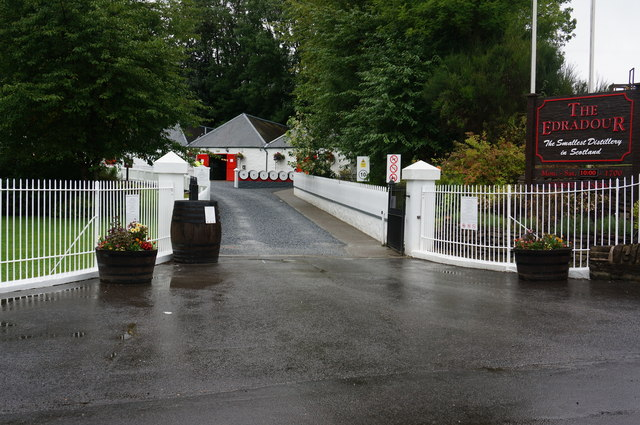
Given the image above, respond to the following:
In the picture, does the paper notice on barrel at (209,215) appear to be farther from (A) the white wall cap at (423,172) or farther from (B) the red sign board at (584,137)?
(B) the red sign board at (584,137)

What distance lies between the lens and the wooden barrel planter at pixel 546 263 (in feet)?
34.2

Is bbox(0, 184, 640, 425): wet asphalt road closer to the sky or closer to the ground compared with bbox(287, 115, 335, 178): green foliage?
closer to the ground

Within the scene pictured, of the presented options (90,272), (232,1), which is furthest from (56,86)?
(232,1)

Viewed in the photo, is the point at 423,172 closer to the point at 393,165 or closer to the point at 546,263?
the point at 393,165

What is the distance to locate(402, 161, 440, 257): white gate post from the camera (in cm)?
1355

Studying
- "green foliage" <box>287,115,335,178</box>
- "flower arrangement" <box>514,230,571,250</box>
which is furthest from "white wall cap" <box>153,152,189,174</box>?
"green foliage" <box>287,115,335,178</box>

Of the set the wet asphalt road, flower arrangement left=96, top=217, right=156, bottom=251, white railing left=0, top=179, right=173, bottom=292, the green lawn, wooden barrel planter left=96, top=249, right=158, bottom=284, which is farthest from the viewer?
flower arrangement left=96, top=217, right=156, bottom=251

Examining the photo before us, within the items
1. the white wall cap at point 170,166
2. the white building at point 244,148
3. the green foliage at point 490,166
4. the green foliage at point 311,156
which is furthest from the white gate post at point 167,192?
the white building at point 244,148

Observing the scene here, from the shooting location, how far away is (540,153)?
1402 cm

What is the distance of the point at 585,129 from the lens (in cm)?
1325

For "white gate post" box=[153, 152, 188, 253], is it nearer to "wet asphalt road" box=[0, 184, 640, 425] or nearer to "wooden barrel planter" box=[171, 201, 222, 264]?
"wooden barrel planter" box=[171, 201, 222, 264]

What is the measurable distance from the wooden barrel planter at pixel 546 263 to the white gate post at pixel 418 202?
322cm

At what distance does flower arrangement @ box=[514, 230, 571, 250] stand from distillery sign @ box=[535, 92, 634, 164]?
3427 mm

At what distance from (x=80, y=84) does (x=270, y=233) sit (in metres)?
8.40
